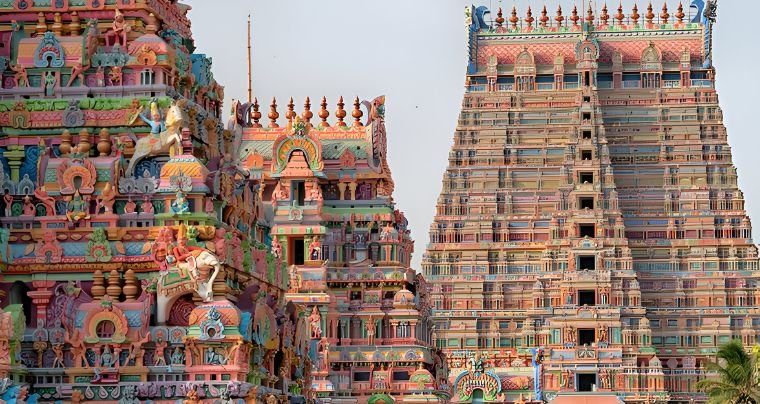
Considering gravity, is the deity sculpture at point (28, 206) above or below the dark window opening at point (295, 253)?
below

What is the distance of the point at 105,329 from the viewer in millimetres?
43719

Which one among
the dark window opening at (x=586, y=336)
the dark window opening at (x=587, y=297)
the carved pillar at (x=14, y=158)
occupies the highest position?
the dark window opening at (x=587, y=297)

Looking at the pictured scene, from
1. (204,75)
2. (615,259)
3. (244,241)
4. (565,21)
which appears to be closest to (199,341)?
(244,241)

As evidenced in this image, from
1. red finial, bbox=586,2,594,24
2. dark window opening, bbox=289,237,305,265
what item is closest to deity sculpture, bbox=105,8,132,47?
dark window opening, bbox=289,237,305,265

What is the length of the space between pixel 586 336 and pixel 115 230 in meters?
74.6

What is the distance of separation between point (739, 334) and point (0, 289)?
80.3m

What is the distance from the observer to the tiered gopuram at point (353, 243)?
252 ft

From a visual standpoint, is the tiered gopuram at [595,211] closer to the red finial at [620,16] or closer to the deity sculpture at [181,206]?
the red finial at [620,16]

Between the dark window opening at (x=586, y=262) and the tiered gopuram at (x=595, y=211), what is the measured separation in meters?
0.20

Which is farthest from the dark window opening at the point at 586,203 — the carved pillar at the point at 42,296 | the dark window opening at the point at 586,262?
the carved pillar at the point at 42,296

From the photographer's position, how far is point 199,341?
142 feet

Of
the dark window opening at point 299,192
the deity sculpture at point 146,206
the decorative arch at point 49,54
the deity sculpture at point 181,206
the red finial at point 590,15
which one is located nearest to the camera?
the deity sculpture at point 181,206

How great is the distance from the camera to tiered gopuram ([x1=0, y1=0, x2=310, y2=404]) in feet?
142

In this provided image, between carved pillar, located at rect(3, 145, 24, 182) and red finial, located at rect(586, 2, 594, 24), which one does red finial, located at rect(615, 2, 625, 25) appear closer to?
red finial, located at rect(586, 2, 594, 24)
